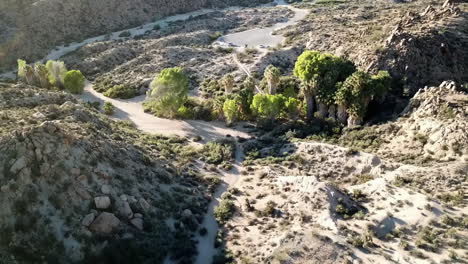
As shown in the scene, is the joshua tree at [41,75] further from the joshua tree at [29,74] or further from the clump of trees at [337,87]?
the clump of trees at [337,87]

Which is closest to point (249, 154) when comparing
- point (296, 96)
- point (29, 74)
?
point (296, 96)

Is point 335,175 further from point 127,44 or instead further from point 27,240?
point 127,44

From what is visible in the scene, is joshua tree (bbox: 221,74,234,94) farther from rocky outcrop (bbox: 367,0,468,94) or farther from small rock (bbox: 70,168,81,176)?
small rock (bbox: 70,168,81,176)

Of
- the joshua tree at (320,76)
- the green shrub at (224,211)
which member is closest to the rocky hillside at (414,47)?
the joshua tree at (320,76)

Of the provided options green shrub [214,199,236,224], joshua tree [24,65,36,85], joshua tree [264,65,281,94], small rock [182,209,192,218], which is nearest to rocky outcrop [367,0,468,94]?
joshua tree [264,65,281,94]

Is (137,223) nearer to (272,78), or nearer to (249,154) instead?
(249,154)

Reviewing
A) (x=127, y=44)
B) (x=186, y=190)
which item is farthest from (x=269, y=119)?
(x=127, y=44)
